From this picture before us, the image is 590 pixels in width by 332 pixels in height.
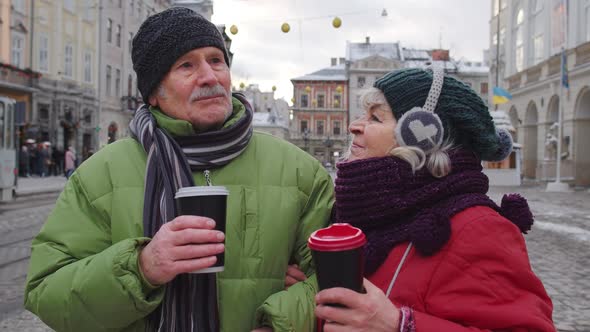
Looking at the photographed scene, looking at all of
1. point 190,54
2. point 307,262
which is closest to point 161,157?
point 190,54

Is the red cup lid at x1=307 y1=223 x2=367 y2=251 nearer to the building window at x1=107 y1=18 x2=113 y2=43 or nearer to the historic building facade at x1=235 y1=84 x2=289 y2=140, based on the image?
the building window at x1=107 y1=18 x2=113 y2=43

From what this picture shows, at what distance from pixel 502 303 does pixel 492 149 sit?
21.8 inches

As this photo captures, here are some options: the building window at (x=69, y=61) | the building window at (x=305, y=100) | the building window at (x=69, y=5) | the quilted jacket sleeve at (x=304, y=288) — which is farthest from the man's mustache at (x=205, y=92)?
the building window at (x=305, y=100)

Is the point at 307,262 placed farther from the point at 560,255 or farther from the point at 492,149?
the point at 560,255

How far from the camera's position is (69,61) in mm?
35938

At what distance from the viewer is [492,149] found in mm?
1928

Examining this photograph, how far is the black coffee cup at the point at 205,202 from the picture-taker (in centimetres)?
→ 149

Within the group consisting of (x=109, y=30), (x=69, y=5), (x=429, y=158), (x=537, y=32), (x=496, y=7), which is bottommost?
(x=429, y=158)

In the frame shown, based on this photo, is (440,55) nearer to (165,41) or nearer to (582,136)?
(582,136)

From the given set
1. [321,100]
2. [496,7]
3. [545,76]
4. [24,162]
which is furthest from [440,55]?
[24,162]

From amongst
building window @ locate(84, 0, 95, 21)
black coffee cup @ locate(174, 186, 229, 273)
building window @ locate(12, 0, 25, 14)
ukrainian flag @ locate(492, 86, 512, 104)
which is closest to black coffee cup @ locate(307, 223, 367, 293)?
black coffee cup @ locate(174, 186, 229, 273)

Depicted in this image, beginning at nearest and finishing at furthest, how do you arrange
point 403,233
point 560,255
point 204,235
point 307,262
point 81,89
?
1. point 204,235
2. point 403,233
3. point 307,262
4. point 560,255
5. point 81,89

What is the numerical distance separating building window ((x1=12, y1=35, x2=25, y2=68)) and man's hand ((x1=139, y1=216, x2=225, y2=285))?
33302 millimetres

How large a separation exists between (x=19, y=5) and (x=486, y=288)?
1355 inches
